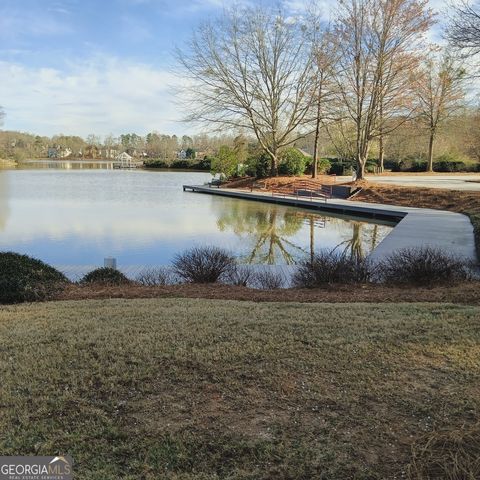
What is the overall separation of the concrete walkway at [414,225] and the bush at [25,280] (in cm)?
628

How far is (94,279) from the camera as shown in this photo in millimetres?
7789

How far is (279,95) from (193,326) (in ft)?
101

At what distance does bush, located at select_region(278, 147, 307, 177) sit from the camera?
108 ft

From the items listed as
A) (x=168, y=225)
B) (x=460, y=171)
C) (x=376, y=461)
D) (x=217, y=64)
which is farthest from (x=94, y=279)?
(x=460, y=171)

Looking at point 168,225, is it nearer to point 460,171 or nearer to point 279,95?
point 279,95

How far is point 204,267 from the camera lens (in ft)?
27.7

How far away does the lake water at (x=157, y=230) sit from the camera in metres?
12.0

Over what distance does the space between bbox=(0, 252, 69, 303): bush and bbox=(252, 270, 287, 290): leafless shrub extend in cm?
318

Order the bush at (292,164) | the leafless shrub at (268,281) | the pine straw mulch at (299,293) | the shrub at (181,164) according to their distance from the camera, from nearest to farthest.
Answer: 1. the pine straw mulch at (299,293)
2. the leafless shrub at (268,281)
3. the bush at (292,164)
4. the shrub at (181,164)

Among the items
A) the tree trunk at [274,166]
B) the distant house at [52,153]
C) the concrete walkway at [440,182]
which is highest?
the distant house at [52,153]

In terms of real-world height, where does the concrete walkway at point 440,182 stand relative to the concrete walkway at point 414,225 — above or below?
above

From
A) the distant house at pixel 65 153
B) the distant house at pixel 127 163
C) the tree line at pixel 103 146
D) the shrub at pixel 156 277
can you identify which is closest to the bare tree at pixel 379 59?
the shrub at pixel 156 277

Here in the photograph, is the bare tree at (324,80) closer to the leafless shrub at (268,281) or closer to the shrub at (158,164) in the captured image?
the leafless shrub at (268,281)

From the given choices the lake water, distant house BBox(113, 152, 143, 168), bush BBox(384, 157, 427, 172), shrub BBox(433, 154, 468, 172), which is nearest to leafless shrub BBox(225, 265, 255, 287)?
the lake water
